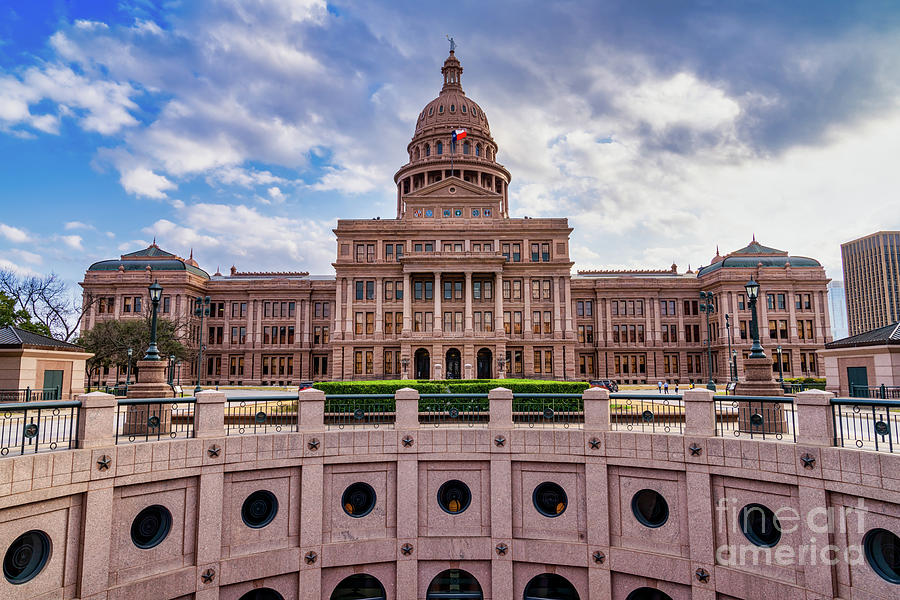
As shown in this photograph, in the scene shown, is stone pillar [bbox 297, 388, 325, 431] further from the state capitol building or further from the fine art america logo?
the state capitol building

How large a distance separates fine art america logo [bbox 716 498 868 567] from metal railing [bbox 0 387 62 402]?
Answer: 25.5m

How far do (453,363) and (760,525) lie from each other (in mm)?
45334

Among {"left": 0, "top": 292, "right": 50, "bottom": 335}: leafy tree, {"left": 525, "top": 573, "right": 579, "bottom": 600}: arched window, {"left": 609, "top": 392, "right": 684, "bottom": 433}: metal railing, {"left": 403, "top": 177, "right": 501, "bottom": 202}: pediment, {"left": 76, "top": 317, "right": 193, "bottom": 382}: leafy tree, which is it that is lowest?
{"left": 525, "top": 573, "right": 579, "bottom": 600}: arched window

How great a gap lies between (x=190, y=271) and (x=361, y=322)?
89.8 feet

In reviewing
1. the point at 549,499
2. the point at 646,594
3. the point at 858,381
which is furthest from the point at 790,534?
the point at 858,381

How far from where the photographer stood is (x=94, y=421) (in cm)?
1113

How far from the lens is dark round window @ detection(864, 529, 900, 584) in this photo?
977cm

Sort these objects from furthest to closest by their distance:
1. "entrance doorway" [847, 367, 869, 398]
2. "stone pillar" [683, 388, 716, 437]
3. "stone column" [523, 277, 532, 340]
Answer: "stone column" [523, 277, 532, 340], "entrance doorway" [847, 367, 869, 398], "stone pillar" [683, 388, 716, 437]

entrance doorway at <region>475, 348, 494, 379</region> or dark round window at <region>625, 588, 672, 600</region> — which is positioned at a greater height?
entrance doorway at <region>475, 348, 494, 379</region>

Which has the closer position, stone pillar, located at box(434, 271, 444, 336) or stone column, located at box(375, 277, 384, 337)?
stone pillar, located at box(434, 271, 444, 336)

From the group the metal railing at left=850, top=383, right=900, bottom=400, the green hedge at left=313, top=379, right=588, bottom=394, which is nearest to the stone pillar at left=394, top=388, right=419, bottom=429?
the green hedge at left=313, top=379, right=588, bottom=394

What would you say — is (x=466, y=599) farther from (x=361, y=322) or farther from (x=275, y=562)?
(x=361, y=322)

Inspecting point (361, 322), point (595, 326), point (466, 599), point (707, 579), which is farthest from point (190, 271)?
point (707, 579)

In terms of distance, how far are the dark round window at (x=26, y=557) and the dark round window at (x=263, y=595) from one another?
4.74m
